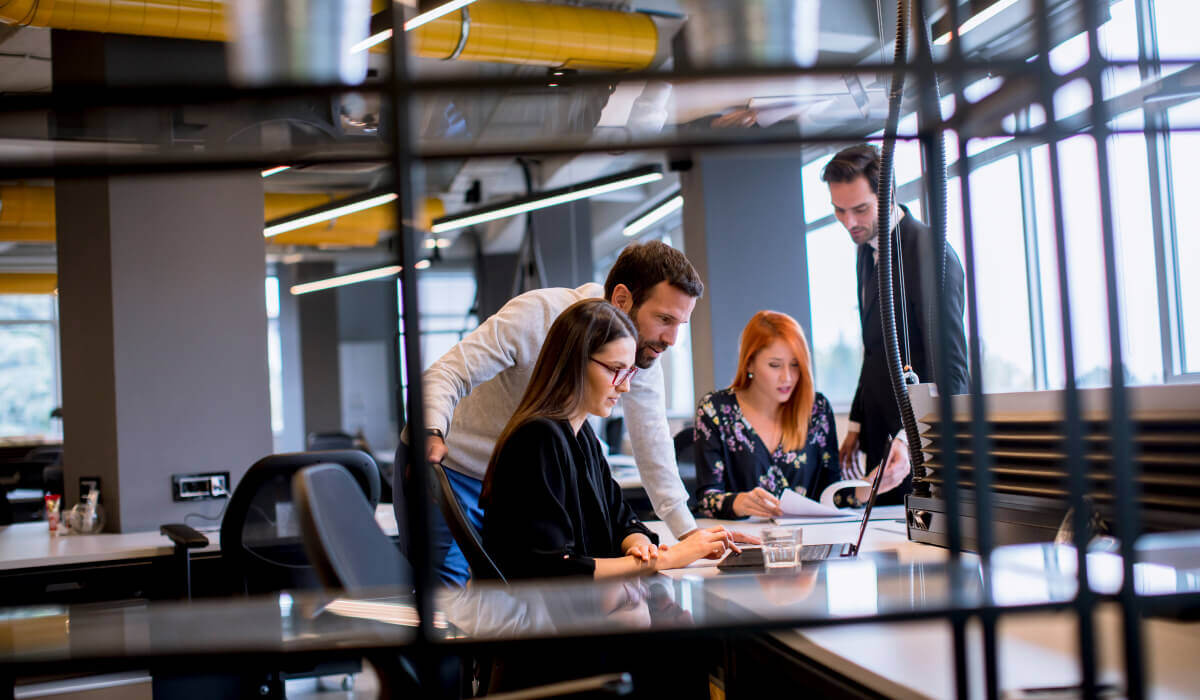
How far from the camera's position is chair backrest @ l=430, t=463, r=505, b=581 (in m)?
1.44

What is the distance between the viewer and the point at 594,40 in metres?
4.07

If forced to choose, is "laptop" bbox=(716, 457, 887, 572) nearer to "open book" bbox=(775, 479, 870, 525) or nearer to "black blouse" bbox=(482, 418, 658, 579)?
"black blouse" bbox=(482, 418, 658, 579)

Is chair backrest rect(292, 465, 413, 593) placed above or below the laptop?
above

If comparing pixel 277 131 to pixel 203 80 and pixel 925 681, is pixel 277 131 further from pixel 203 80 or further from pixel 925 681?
pixel 925 681

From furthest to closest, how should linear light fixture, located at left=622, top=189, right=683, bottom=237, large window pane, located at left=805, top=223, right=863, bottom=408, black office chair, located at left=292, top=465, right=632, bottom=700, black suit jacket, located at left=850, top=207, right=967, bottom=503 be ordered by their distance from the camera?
large window pane, located at left=805, top=223, right=863, bottom=408 → linear light fixture, located at left=622, top=189, right=683, bottom=237 → black suit jacket, located at left=850, top=207, right=967, bottom=503 → black office chair, located at left=292, top=465, right=632, bottom=700

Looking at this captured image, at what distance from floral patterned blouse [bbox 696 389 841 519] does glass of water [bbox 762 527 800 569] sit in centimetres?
107

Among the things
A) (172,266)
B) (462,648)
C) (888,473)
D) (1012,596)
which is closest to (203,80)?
(462,648)

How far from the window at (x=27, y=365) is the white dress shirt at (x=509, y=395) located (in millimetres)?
11407

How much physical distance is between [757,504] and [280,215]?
20.0ft

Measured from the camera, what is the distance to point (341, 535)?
133 cm

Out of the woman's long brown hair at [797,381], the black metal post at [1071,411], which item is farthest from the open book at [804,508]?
the black metal post at [1071,411]

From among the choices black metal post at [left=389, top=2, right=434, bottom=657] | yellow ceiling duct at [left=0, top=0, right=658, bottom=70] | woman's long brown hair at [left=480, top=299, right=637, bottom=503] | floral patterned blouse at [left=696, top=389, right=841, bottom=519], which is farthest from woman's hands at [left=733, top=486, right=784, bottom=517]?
yellow ceiling duct at [left=0, top=0, right=658, bottom=70]

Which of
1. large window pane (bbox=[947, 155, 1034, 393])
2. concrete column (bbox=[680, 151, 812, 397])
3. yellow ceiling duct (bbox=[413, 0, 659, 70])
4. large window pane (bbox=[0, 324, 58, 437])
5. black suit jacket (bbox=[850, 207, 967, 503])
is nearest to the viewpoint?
black suit jacket (bbox=[850, 207, 967, 503])

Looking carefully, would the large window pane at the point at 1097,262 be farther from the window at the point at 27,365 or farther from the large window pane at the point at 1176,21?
the window at the point at 27,365
